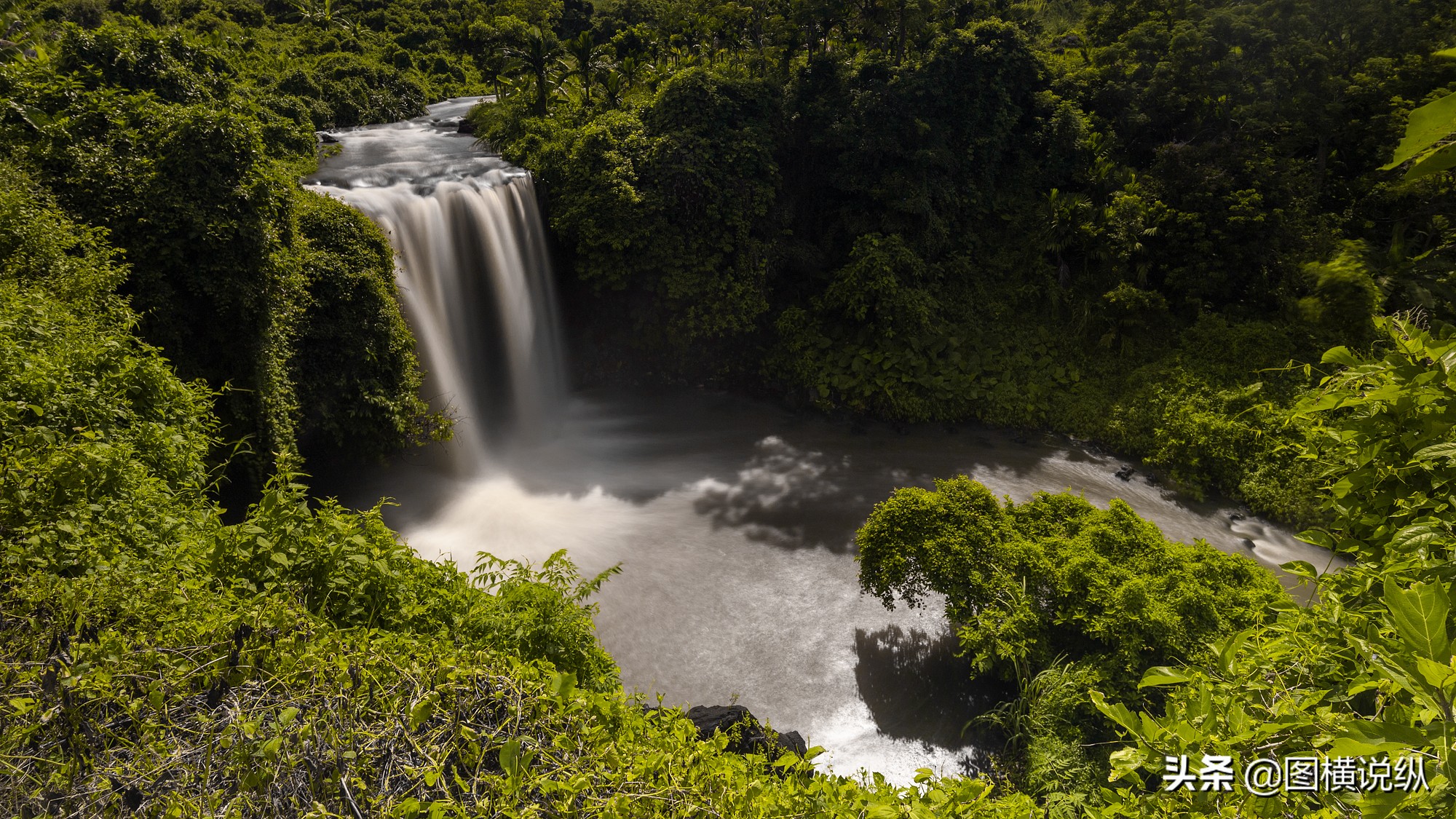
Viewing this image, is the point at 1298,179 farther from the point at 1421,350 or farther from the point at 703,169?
the point at 1421,350

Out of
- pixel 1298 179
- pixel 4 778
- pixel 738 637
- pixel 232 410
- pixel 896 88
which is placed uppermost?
pixel 896 88

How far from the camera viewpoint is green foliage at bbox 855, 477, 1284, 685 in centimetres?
695

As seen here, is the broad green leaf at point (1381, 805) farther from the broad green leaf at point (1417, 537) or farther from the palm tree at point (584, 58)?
the palm tree at point (584, 58)

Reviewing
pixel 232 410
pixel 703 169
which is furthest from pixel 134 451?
pixel 703 169

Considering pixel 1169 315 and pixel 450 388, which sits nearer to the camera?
pixel 450 388

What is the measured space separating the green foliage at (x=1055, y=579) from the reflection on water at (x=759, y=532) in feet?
3.96

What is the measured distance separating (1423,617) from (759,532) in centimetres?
1054

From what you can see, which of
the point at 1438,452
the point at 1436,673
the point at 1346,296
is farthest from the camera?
the point at 1346,296

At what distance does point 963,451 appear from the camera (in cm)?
1430

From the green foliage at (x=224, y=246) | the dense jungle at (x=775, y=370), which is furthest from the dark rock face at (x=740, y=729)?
the green foliage at (x=224, y=246)

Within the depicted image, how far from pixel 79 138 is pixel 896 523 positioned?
36.0 ft

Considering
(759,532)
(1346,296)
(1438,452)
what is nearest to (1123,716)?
(1438,452)

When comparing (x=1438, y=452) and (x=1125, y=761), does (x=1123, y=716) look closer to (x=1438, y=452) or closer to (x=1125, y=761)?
(x=1125, y=761)

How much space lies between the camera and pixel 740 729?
6852 millimetres
